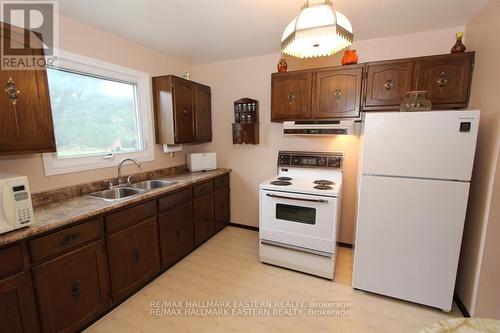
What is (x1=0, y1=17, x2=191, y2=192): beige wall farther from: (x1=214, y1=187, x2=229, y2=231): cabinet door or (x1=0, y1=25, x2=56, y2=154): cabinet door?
(x1=214, y1=187, x2=229, y2=231): cabinet door

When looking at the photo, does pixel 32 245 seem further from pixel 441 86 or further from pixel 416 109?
pixel 441 86

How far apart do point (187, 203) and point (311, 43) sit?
79.9 inches

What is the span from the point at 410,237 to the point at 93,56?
327 cm

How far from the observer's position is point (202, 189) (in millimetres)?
2900

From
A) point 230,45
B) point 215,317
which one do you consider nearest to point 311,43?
point 230,45

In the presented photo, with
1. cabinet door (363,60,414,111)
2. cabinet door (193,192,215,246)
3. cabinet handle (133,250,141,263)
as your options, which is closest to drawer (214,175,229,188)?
cabinet door (193,192,215,246)

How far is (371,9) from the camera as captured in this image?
6.31ft

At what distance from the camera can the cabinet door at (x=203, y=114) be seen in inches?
125

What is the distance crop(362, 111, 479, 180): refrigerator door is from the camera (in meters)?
1.68

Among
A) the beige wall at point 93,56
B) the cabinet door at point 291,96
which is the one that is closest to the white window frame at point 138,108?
the beige wall at point 93,56

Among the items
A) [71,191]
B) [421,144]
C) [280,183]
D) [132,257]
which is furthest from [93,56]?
[421,144]

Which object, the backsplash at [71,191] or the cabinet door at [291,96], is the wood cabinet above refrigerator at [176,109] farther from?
the cabinet door at [291,96]

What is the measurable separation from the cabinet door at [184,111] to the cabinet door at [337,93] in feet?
5.17

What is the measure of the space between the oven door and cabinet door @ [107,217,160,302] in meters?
1.12
